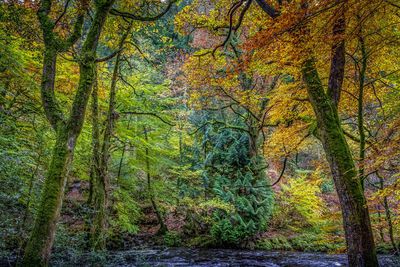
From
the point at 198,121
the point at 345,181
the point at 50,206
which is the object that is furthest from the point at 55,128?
the point at 198,121

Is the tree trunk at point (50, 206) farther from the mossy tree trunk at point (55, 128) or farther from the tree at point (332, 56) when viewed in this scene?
the tree at point (332, 56)

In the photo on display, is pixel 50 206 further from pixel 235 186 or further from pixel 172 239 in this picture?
pixel 235 186

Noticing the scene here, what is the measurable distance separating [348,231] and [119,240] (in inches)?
371

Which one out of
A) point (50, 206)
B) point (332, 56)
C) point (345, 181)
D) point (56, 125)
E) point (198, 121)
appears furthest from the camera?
point (198, 121)

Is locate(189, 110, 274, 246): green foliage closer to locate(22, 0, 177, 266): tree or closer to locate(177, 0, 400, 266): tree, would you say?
locate(177, 0, 400, 266): tree

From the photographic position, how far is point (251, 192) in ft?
35.6

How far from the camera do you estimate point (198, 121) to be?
14594 millimetres

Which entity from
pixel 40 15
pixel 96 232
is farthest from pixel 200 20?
pixel 96 232

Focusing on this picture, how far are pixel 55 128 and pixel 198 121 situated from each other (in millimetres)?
11260

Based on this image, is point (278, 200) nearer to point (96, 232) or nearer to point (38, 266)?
point (96, 232)

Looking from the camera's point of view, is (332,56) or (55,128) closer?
(55,128)

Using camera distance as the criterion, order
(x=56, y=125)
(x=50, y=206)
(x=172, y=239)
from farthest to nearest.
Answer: (x=172, y=239), (x=56, y=125), (x=50, y=206)

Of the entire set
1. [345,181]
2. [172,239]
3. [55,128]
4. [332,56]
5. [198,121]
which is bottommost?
[172,239]

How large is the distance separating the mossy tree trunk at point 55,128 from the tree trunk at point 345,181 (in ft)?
14.6
